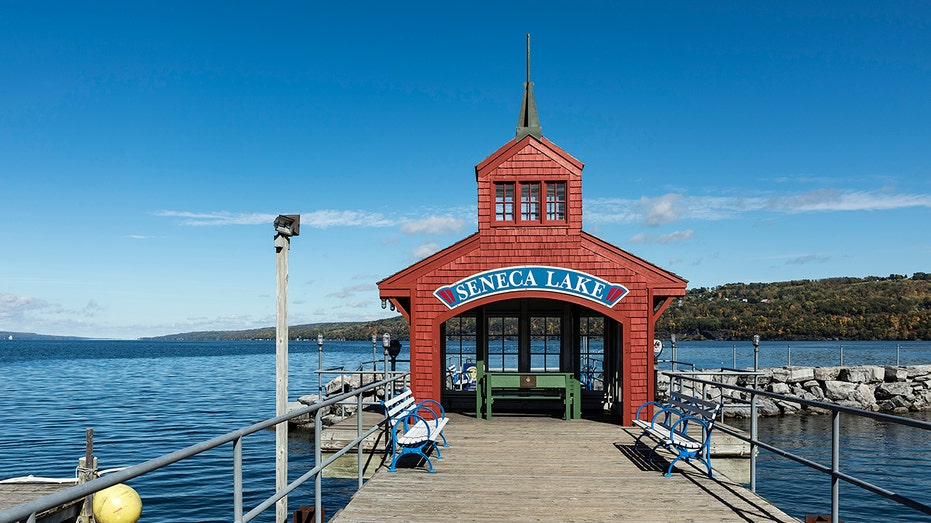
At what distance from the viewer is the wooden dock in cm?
706

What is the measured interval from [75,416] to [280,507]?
100 ft

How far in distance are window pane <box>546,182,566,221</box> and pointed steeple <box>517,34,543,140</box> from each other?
1418 millimetres

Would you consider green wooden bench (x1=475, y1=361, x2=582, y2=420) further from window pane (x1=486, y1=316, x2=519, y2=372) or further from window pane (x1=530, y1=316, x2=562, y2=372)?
window pane (x1=530, y1=316, x2=562, y2=372)

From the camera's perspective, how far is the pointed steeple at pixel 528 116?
1509cm

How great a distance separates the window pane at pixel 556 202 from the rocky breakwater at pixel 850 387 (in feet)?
67.2

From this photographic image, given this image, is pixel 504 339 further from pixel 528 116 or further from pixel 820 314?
pixel 820 314

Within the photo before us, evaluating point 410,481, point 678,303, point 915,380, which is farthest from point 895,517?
point 915,380

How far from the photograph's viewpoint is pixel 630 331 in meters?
13.5

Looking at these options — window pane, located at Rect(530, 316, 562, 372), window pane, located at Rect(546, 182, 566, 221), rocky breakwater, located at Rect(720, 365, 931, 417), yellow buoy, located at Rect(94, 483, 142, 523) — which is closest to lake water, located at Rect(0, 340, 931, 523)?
rocky breakwater, located at Rect(720, 365, 931, 417)

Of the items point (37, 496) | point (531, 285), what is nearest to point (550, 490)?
point (531, 285)

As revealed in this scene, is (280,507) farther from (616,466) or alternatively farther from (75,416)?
(75,416)

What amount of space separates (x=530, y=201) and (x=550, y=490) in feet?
23.8

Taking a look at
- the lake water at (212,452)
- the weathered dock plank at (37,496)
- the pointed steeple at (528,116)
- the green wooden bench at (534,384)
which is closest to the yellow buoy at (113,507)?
the weathered dock plank at (37,496)

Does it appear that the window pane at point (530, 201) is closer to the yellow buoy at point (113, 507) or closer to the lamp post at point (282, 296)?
the lamp post at point (282, 296)
